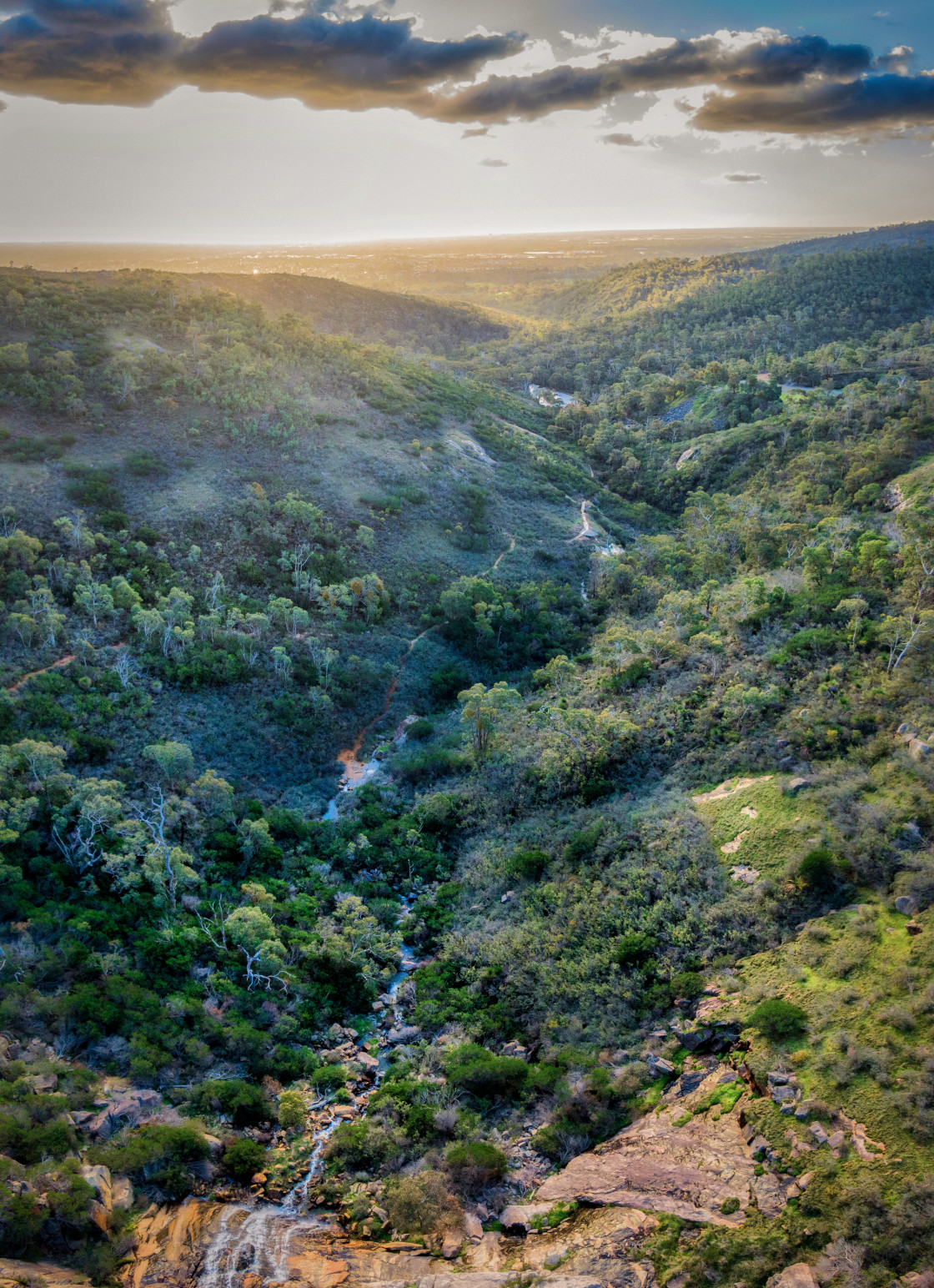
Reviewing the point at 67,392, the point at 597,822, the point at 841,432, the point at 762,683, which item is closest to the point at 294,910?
the point at 597,822

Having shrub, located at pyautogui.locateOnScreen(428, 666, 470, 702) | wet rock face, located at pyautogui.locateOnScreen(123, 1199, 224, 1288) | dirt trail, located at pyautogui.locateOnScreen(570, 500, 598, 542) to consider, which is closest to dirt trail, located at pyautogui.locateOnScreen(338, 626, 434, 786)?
shrub, located at pyautogui.locateOnScreen(428, 666, 470, 702)

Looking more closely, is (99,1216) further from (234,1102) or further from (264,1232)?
(234,1102)

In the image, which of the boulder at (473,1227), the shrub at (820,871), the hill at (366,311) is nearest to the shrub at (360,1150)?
the boulder at (473,1227)

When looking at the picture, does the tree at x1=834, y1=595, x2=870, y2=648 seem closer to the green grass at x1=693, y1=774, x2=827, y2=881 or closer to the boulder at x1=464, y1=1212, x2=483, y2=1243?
A: the green grass at x1=693, y1=774, x2=827, y2=881

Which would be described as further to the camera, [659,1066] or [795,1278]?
[659,1066]

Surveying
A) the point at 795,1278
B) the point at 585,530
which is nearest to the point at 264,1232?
the point at 795,1278

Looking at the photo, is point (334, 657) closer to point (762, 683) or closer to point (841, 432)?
point (762, 683)

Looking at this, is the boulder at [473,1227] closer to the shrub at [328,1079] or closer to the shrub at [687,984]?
the shrub at [328,1079]
